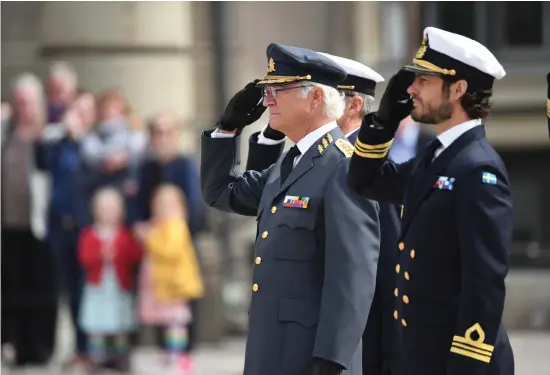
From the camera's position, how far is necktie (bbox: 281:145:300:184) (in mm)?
4473

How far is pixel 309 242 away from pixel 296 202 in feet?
0.46

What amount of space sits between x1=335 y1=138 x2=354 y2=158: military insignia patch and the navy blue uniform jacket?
156 millimetres

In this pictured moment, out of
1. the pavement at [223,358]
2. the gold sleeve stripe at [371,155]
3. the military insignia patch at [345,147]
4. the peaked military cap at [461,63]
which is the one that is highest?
the peaked military cap at [461,63]

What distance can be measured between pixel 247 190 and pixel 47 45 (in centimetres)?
672

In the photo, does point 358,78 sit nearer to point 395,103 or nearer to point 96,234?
point 395,103

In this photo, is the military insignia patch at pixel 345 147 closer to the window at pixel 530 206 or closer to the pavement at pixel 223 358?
the pavement at pixel 223 358

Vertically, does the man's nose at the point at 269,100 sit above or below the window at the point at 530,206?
above

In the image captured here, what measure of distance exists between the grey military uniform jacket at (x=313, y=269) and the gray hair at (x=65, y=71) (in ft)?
20.7

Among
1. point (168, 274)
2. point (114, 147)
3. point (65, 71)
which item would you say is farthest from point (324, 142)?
point (65, 71)

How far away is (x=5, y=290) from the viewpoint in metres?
9.59

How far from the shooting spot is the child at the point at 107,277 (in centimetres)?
916

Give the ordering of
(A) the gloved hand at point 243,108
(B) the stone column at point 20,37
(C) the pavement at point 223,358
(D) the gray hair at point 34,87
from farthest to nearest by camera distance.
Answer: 1. (B) the stone column at point 20,37
2. (D) the gray hair at point 34,87
3. (C) the pavement at point 223,358
4. (A) the gloved hand at point 243,108

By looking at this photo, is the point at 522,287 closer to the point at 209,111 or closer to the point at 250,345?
the point at 209,111

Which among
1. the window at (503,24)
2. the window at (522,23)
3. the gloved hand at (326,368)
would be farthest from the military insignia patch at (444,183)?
the window at (522,23)
